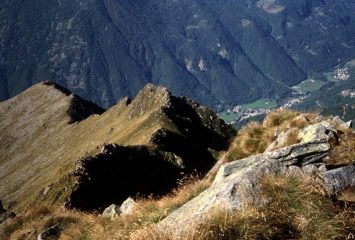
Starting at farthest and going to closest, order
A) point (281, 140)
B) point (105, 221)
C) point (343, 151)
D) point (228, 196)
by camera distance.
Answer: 1. point (281, 140)
2. point (343, 151)
3. point (105, 221)
4. point (228, 196)

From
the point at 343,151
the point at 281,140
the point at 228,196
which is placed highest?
the point at 228,196

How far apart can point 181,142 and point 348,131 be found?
70.7 m

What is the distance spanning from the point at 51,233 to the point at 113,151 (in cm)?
5044

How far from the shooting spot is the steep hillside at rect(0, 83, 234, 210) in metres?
64.9

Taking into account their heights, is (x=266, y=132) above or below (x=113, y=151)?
above

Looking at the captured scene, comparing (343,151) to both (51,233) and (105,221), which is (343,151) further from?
(51,233)

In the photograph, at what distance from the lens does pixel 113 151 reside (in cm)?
7469

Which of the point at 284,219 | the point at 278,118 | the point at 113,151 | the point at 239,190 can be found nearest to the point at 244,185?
the point at 239,190

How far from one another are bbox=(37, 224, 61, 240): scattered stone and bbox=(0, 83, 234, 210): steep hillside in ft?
22.0

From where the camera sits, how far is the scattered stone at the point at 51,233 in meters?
23.8

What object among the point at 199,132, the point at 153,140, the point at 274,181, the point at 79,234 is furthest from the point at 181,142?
the point at 274,181

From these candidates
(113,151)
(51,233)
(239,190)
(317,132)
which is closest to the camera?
(239,190)

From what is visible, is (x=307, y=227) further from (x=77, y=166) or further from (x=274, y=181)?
(x=77, y=166)

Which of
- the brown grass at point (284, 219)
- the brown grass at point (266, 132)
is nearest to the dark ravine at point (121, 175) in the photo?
the brown grass at point (266, 132)
